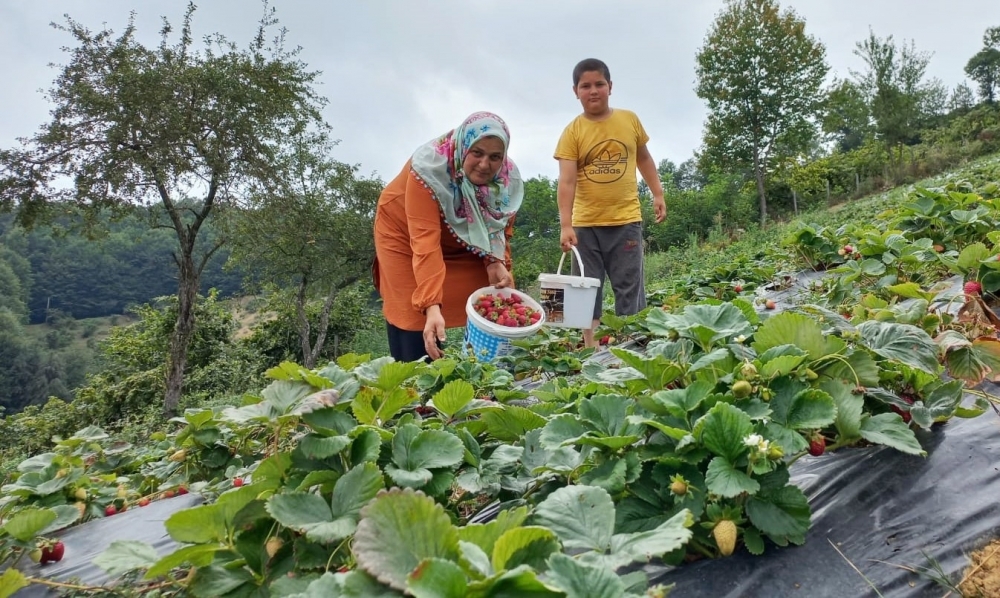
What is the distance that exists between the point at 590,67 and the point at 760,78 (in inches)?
698

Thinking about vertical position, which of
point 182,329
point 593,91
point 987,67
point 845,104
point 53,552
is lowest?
point 182,329

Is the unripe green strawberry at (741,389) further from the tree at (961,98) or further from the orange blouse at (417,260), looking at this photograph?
the tree at (961,98)

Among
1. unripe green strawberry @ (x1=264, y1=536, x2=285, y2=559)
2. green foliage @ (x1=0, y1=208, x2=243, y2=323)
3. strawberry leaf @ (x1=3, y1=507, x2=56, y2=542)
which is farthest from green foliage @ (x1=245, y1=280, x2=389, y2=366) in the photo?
green foliage @ (x1=0, y1=208, x2=243, y2=323)

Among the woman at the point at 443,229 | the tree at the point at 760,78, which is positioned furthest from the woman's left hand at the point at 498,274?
the tree at the point at 760,78

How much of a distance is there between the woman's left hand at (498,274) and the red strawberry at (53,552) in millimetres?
1904

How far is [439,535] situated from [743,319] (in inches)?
32.5

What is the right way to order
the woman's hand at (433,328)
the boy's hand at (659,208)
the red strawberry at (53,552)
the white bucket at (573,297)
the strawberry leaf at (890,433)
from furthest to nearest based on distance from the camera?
1. the boy's hand at (659,208)
2. the white bucket at (573,297)
3. the woman's hand at (433,328)
4. the red strawberry at (53,552)
5. the strawberry leaf at (890,433)

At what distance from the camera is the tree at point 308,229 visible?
1149 cm

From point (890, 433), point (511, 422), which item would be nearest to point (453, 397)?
point (511, 422)

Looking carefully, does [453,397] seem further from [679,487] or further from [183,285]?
[183,285]

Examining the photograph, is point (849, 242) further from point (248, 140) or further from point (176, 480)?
point (248, 140)

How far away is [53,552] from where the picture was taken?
109cm

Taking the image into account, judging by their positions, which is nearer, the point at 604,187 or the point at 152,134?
the point at 604,187

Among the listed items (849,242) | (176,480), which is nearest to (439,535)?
(176,480)
